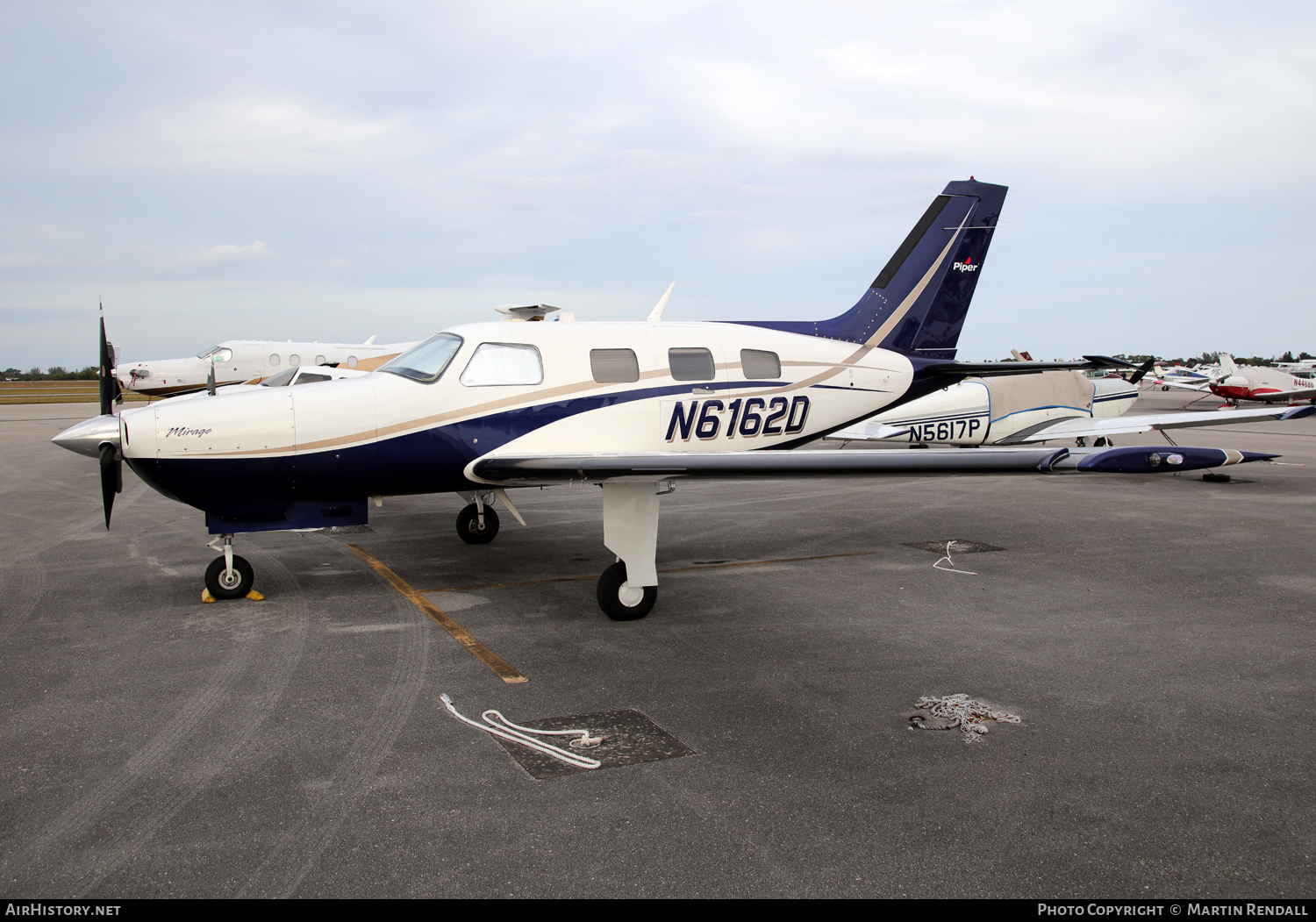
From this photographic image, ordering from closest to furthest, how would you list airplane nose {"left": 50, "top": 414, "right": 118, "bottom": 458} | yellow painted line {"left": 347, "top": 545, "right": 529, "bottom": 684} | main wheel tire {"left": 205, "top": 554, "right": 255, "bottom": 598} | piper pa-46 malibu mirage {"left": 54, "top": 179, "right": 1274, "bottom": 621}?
yellow painted line {"left": 347, "top": 545, "right": 529, "bottom": 684} → piper pa-46 malibu mirage {"left": 54, "top": 179, "right": 1274, "bottom": 621} → airplane nose {"left": 50, "top": 414, "right": 118, "bottom": 458} → main wheel tire {"left": 205, "top": 554, "right": 255, "bottom": 598}

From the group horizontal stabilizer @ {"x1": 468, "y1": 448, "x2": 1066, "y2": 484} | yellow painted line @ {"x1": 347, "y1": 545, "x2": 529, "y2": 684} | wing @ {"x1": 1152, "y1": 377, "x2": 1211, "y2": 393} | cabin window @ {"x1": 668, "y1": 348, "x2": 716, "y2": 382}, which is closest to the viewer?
yellow painted line @ {"x1": 347, "y1": 545, "x2": 529, "y2": 684}

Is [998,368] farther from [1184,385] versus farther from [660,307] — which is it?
[1184,385]

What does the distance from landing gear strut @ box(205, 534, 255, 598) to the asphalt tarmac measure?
15.6 inches

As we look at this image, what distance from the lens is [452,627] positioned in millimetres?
6805

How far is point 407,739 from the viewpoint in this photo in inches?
182

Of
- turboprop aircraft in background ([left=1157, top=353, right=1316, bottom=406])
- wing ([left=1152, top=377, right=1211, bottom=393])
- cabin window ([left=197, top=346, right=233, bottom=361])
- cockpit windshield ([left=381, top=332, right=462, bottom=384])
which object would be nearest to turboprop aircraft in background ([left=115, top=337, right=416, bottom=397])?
cabin window ([left=197, top=346, right=233, bottom=361])

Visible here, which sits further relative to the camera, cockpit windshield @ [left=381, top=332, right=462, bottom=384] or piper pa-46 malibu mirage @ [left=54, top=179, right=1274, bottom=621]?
cockpit windshield @ [left=381, top=332, right=462, bottom=384]

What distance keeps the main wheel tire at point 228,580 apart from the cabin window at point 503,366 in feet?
9.05

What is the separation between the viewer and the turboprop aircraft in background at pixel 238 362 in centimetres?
2494

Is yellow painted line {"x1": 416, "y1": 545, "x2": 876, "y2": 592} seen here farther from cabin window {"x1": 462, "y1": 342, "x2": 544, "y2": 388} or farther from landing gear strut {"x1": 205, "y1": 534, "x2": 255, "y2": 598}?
cabin window {"x1": 462, "y1": 342, "x2": 544, "y2": 388}

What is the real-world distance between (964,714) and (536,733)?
2.63 m

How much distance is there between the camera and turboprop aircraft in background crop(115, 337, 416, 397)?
24938 millimetres

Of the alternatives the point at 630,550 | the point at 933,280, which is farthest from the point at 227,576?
the point at 933,280
